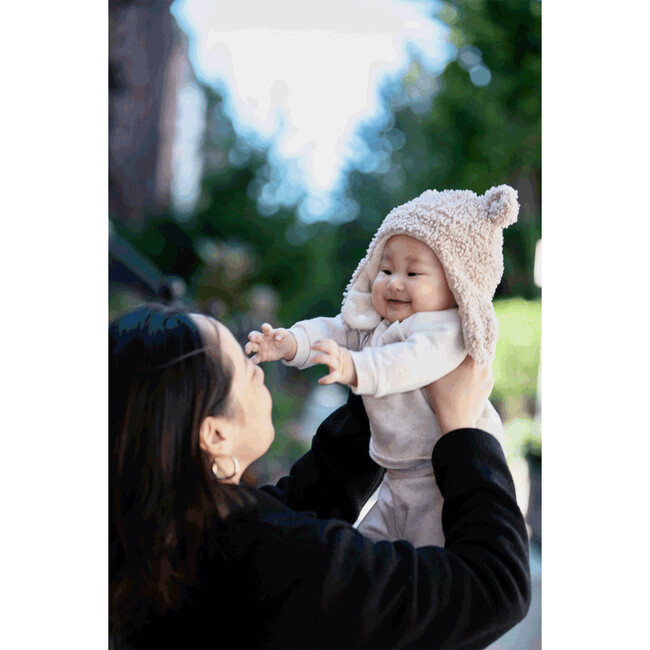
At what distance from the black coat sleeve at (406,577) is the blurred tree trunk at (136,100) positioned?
0.80 metres

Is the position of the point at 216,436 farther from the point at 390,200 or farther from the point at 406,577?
the point at 390,200

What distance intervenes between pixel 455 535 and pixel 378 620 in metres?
0.22

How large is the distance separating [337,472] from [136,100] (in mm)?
978

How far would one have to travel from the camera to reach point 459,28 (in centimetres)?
188

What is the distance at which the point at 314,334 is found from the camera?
178 centimetres

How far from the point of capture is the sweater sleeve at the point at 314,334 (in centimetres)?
176

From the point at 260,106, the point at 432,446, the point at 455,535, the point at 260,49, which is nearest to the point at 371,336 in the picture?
the point at 432,446

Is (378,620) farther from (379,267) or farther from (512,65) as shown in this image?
(512,65)

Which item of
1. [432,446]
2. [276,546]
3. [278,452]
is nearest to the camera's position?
[276,546]

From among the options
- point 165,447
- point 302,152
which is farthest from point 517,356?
point 165,447

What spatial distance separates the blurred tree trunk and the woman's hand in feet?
2.50

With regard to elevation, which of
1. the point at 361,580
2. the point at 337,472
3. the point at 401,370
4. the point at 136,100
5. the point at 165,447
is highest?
the point at 136,100

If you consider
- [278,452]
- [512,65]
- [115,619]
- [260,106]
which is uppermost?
[512,65]

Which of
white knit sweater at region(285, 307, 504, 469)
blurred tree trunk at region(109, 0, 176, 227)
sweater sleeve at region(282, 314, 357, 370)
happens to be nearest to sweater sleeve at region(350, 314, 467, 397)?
white knit sweater at region(285, 307, 504, 469)
